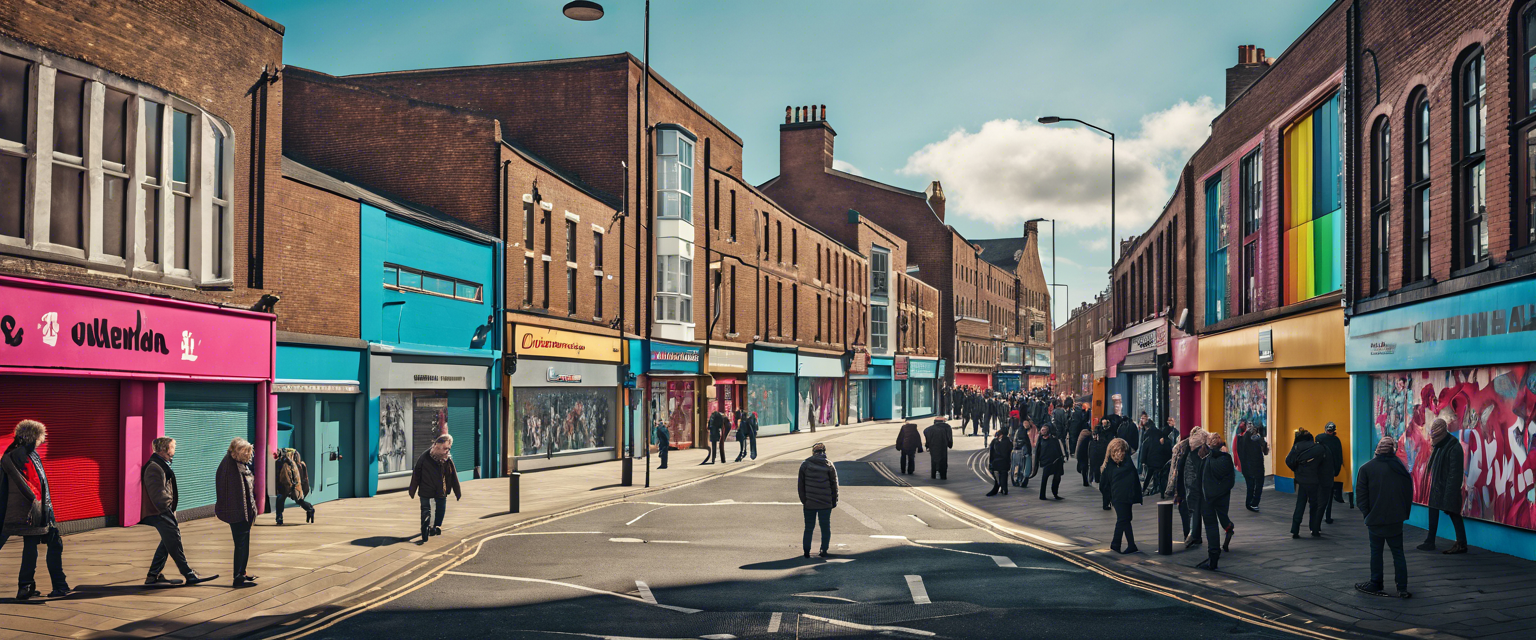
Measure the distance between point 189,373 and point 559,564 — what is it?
25.5 feet

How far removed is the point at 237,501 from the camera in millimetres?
11172

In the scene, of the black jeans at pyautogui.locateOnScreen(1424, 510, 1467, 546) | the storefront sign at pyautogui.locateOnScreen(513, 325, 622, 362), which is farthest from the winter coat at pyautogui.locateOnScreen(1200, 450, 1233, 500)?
the storefront sign at pyautogui.locateOnScreen(513, 325, 622, 362)

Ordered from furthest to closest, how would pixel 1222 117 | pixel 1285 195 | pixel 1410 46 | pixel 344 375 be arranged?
pixel 1222 117 < pixel 1285 195 < pixel 344 375 < pixel 1410 46

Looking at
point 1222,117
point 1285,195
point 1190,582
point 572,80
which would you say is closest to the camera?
point 1190,582

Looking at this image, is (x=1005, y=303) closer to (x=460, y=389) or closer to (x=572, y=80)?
(x=572, y=80)

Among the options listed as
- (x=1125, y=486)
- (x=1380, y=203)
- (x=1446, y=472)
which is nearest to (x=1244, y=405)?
(x=1380, y=203)

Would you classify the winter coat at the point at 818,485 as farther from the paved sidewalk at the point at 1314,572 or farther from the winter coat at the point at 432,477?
the winter coat at the point at 432,477

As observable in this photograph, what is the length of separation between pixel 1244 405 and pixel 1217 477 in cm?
1409

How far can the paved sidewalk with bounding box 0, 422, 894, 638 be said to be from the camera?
9594 mm

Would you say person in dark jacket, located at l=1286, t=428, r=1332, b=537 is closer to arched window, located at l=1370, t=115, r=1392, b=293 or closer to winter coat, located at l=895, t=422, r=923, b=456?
arched window, located at l=1370, t=115, r=1392, b=293

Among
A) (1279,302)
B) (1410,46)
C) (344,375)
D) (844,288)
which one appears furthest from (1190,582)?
(844,288)

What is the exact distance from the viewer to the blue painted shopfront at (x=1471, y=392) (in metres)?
13.2

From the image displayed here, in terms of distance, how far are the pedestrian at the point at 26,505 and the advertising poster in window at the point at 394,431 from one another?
468 inches

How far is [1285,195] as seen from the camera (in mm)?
23969
